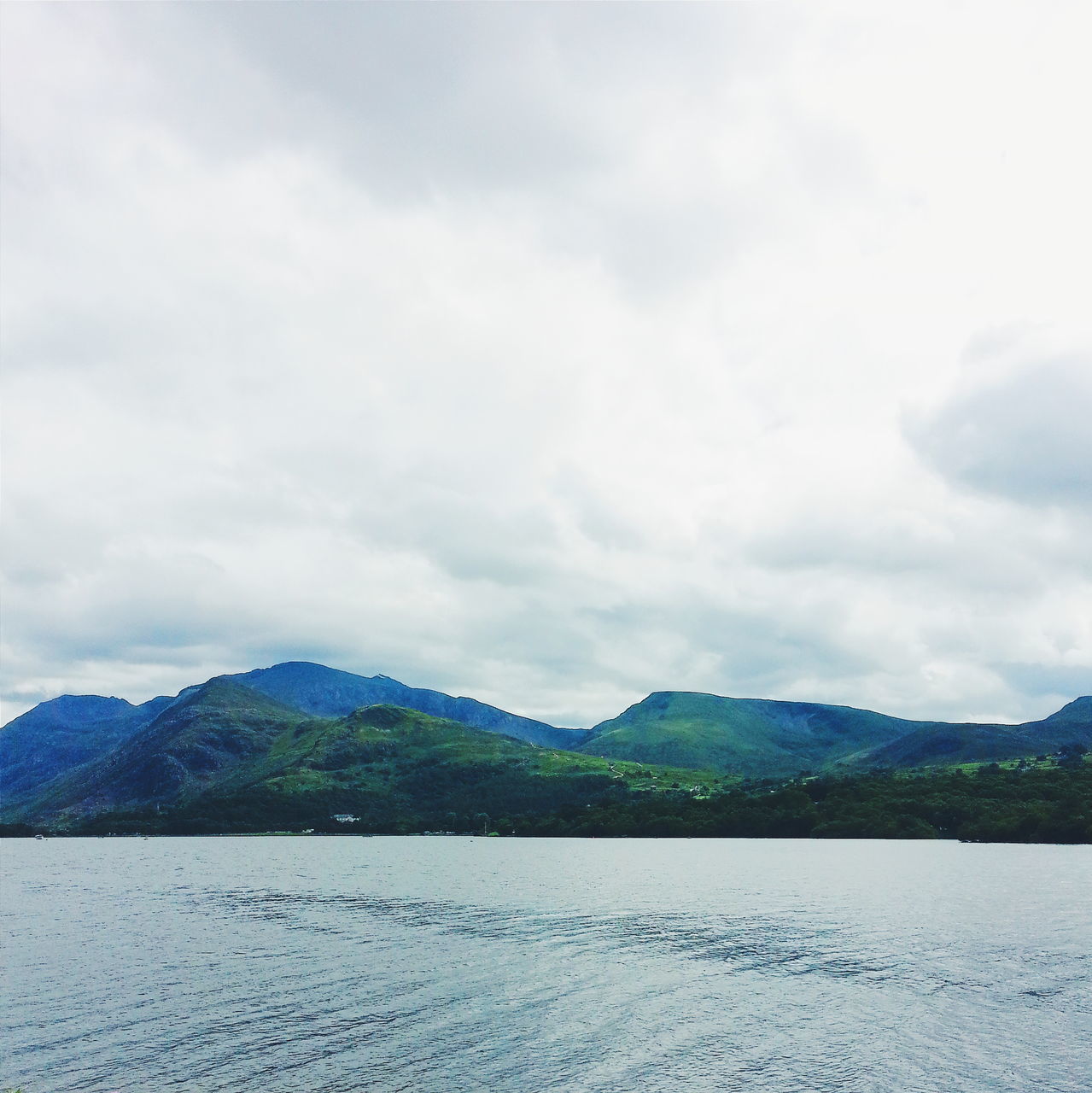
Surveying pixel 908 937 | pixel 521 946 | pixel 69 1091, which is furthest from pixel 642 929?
pixel 69 1091

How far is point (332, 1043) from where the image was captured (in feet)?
187

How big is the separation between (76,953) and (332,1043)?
2175 inches

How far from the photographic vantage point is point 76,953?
9425cm

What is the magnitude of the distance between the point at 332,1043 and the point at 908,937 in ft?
243

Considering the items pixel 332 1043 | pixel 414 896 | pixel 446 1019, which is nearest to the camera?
pixel 332 1043

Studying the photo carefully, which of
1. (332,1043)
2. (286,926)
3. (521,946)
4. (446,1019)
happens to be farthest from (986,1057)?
(286,926)

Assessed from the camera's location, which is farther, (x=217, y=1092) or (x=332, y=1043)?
(x=332, y=1043)

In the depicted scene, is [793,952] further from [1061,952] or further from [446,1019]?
[446,1019]

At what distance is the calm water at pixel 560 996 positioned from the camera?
51125 millimetres

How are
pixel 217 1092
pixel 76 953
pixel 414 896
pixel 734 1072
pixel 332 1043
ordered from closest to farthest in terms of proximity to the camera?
pixel 217 1092, pixel 734 1072, pixel 332 1043, pixel 76 953, pixel 414 896

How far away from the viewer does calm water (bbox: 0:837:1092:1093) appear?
5112 cm

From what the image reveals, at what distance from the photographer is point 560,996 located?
7069cm

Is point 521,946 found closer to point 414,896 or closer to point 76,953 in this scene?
point 76,953


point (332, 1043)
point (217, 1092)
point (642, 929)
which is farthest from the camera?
point (642, 929)
